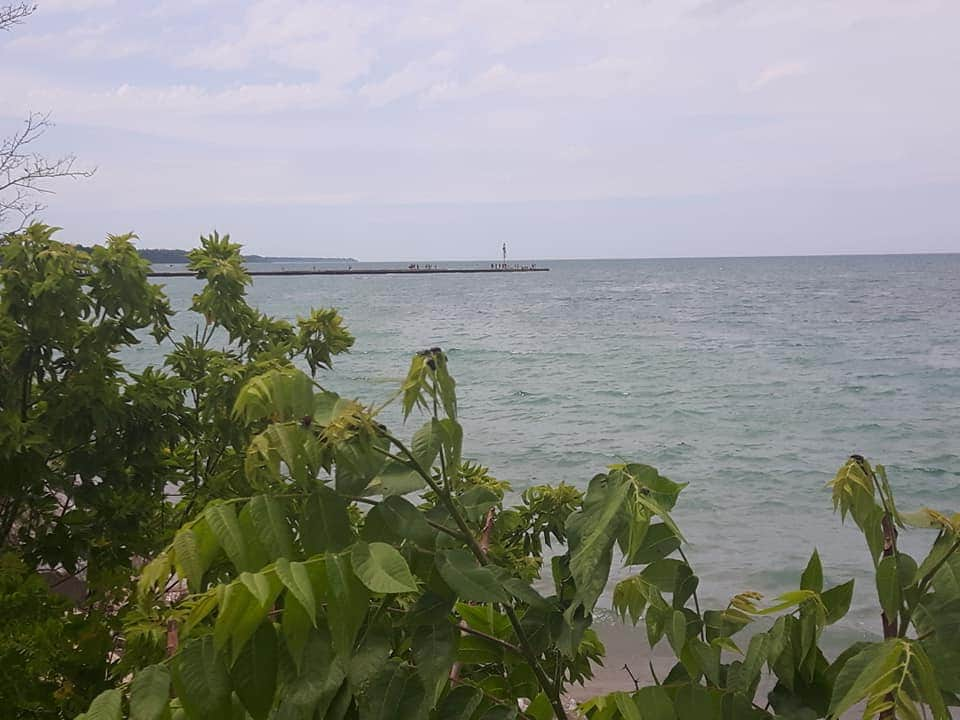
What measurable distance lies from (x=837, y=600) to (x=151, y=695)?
99 centimetres

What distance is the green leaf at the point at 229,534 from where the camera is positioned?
0.98m

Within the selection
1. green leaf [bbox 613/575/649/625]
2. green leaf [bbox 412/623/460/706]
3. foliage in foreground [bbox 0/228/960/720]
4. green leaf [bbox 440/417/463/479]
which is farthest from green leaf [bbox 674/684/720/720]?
green leaf [bbox 440/417/463/479]

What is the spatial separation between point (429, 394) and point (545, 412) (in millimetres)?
18225

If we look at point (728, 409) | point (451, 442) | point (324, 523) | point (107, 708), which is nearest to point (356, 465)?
point (324, 523)

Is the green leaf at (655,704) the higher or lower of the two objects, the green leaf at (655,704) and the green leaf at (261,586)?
the lower

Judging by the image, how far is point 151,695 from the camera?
1.02 meters

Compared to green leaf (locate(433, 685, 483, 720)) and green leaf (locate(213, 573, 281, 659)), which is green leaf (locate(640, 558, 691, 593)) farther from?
green leaf (locate(213, 573, 281, 659))

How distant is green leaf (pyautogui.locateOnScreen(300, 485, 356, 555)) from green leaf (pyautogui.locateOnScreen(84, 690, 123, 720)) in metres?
0.31

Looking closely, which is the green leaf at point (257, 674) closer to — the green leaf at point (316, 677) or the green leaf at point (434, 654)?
the green leaf at point (316, 677)

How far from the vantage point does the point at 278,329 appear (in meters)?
3.66

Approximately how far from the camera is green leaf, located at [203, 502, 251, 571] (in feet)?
3.23

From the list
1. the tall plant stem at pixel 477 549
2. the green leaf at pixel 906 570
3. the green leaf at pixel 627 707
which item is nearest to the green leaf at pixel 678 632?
the green leaf at pixel 627 707

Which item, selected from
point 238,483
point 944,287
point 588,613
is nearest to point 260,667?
point 588,613

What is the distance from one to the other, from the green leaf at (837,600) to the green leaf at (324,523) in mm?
728
